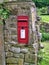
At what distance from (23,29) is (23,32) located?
3.0 inches

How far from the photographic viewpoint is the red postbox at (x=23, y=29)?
7.57 meters

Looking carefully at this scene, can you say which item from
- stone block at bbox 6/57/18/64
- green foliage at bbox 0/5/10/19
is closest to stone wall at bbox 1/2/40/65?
stone block at bbox 6/57/18/64

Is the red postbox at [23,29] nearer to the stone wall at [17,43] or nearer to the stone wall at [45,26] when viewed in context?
the stone wall at [17,43]

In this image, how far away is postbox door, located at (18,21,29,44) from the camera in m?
7.59

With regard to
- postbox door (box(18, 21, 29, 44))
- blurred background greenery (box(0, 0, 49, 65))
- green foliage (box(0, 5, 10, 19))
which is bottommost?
blurred background greenery (box(0, 0, 49, 65))

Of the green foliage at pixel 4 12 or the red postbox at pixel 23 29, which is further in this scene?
the red postbox at pixel 23 29

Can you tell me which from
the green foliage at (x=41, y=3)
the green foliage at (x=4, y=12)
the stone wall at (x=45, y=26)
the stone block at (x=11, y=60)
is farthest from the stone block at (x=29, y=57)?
the green foliage at (x=41, y=3)

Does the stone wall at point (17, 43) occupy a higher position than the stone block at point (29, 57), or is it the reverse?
the stone wall at point (17, 43)

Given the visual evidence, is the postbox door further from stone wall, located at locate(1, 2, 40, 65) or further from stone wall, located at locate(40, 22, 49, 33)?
stone wall, located at locate(40, 22, 49, 33)

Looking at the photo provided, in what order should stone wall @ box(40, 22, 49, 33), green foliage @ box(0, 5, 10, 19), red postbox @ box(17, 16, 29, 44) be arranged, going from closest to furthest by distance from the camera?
green foliage @ box(0, 5, 10, 19) < red postbox @ box(17, 16, 29, 44) < stone wall @ box(40, 22, 49, 33)

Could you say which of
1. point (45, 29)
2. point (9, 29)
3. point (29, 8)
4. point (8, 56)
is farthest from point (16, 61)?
point (45, 29)

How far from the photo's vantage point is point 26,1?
7582mm

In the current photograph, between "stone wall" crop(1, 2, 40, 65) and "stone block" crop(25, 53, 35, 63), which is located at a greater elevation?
"stone wall" crop(1, 2, 40, 65)

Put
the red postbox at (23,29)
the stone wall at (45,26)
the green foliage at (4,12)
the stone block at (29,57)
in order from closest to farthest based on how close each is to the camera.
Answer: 1. the green foliage at (4,12)
2. the red postbox at (23,29)
3. the stone block at (29,57)
4. the stone wall at (45,26)
